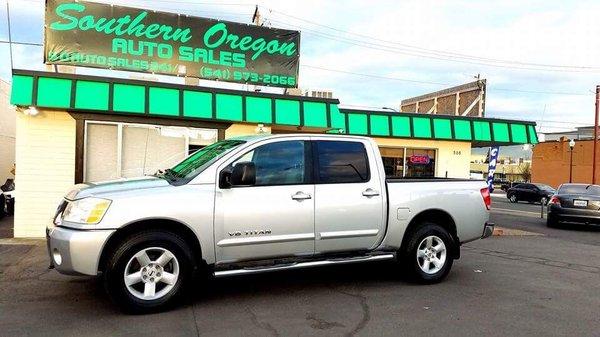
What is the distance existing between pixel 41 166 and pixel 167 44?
3.95m

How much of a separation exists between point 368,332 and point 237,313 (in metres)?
1.40

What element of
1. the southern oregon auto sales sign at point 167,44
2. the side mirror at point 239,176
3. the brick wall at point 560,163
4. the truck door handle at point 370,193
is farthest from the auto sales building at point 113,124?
the brick wall at point 560,163

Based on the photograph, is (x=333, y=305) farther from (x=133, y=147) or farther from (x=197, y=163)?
(x=133, y=147)

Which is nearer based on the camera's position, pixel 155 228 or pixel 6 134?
pixel 155 228

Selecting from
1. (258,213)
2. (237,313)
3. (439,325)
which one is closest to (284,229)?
(258,213)

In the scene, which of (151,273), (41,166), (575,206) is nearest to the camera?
(151,273)

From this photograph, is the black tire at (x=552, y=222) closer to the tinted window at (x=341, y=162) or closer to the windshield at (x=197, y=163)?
the tinted window at (x=341, y=162)

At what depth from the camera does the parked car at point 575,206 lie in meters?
14.7

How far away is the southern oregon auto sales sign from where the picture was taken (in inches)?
434

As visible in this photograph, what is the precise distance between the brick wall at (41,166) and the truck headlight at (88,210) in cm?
590

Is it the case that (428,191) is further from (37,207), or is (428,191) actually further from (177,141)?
(37,207)

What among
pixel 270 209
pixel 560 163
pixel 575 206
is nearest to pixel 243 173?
pixel 270 209

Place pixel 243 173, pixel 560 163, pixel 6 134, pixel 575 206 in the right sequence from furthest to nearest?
pixel 560 163 → pixel 6 134 → pixel 575 206 → pixel 243 173

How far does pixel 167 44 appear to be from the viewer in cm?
1174
